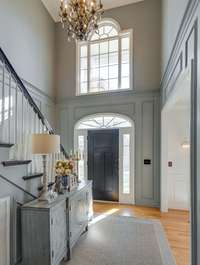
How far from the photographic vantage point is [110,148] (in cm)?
559

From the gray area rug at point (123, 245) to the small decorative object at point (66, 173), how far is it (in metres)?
0.95

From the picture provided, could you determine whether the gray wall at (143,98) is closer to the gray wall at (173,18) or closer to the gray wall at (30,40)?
the gray wall at (173,18)

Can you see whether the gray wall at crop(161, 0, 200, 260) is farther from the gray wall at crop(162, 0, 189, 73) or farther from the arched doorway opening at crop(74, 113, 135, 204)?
the arched doorway opening at crop(74, 113, 135, 204)

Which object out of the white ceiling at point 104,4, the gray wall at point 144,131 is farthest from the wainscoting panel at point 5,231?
the white ceiling at point 104,4

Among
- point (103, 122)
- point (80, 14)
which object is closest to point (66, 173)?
point (80, 14)

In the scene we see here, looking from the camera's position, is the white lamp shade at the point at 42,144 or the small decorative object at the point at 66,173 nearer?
the white lamp shade at the point at 42,144

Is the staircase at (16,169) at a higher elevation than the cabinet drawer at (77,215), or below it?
higher

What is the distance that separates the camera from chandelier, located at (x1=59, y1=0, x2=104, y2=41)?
3.04 m

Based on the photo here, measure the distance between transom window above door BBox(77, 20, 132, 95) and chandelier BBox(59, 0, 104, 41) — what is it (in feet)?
8.45

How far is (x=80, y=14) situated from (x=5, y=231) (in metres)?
3.18

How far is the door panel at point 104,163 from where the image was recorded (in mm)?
5520

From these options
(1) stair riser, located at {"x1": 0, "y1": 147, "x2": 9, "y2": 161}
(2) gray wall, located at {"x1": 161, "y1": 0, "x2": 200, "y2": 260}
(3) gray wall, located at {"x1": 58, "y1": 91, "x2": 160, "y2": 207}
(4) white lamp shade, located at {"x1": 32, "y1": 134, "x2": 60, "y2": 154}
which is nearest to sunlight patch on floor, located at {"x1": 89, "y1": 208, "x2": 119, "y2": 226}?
(3) gray wall, located at {"x1": 58, "y1": 91, "x2": 160, "y2": 207}

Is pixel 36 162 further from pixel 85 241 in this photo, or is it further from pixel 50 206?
pixel 85 241

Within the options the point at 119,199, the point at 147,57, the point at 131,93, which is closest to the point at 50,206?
the point at 119,199
